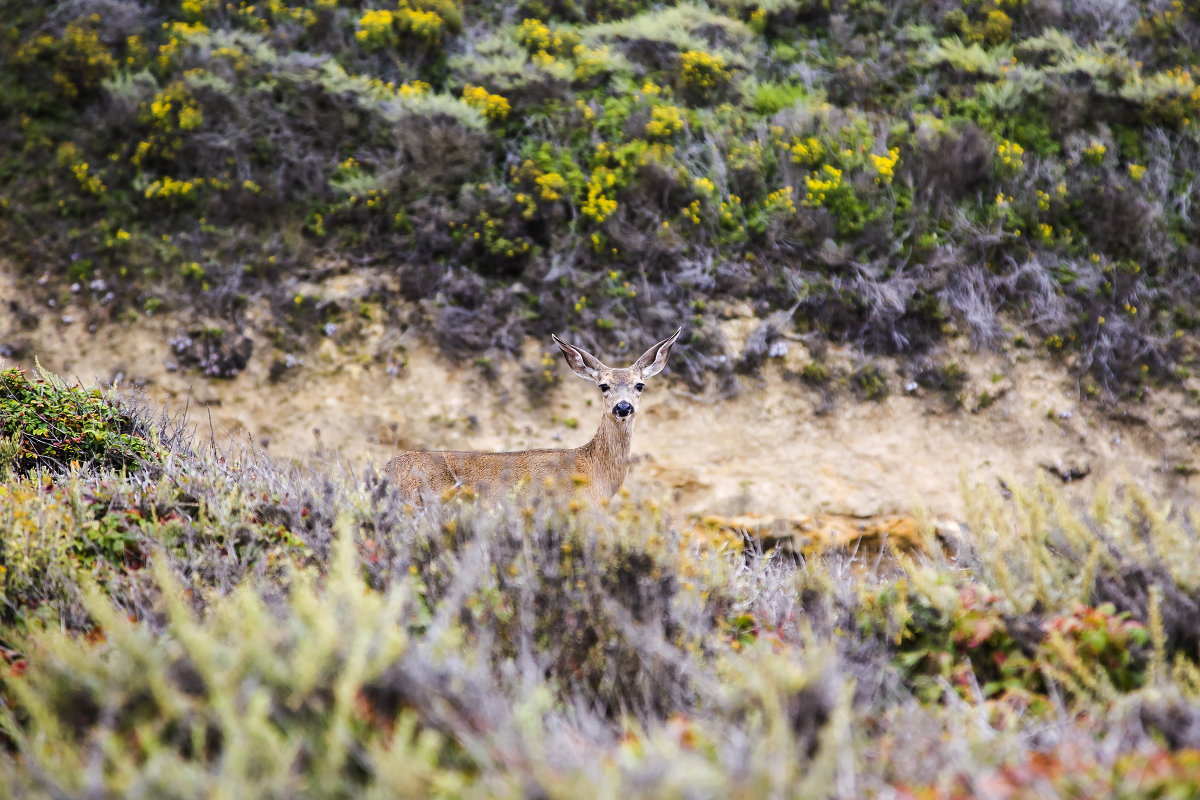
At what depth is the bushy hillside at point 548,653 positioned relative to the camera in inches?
89.0

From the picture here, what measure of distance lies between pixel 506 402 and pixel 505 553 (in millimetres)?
5032

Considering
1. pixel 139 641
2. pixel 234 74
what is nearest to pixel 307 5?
pixel 234 74

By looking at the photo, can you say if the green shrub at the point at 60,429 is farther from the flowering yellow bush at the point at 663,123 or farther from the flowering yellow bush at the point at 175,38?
the flowering yellow bush at the point at 175,38

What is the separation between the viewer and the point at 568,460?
21.8ft

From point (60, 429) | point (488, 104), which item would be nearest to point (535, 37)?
point (488, 104)

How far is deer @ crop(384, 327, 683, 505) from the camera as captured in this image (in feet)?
20.6

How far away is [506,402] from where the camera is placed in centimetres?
870

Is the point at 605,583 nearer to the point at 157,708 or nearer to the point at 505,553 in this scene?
the point at 505,553

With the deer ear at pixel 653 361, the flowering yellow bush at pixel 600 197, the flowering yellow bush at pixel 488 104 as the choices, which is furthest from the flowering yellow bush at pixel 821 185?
the flowering yellow bush at pixel 488 104

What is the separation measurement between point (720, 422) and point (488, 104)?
501 centimetres

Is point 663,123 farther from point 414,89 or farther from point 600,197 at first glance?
point 414,89

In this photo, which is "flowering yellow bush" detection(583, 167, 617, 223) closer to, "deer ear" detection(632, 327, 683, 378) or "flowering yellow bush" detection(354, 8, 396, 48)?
"deer ear" detection(632, 327, 683, 378)

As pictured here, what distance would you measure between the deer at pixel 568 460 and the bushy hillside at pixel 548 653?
134 cm

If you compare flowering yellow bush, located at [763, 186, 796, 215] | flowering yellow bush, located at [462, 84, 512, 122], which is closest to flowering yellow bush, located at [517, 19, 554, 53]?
flowering yellow bush, located at [462, 84, 512, 122]
